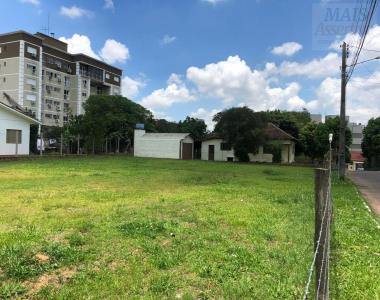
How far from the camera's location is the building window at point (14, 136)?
34438 millimetres

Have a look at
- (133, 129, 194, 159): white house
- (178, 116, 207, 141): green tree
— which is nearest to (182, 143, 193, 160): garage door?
(133, 129, 194, 159): white house

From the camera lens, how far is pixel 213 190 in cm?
1442

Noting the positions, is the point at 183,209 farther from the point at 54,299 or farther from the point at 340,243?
the point at 54,299

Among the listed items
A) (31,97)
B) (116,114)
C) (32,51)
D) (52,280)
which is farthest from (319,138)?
(32,51)

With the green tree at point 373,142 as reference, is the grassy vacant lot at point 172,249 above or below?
below

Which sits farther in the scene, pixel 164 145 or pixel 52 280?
pixel 164 145

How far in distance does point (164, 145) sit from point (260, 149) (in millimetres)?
11926

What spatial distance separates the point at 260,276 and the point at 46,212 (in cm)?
573

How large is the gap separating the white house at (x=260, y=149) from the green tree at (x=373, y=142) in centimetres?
1576

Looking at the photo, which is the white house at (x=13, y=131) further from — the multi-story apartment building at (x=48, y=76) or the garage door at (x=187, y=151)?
the multi-story apartment building at (x=48, y=76)

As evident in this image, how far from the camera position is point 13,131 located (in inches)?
1369

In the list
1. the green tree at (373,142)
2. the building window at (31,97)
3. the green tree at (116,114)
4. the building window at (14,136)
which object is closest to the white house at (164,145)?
the green tree at (116,114)

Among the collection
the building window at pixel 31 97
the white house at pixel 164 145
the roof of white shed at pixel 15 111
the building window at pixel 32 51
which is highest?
the building window at pixel 32 51

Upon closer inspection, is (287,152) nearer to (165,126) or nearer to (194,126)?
(194,126)
